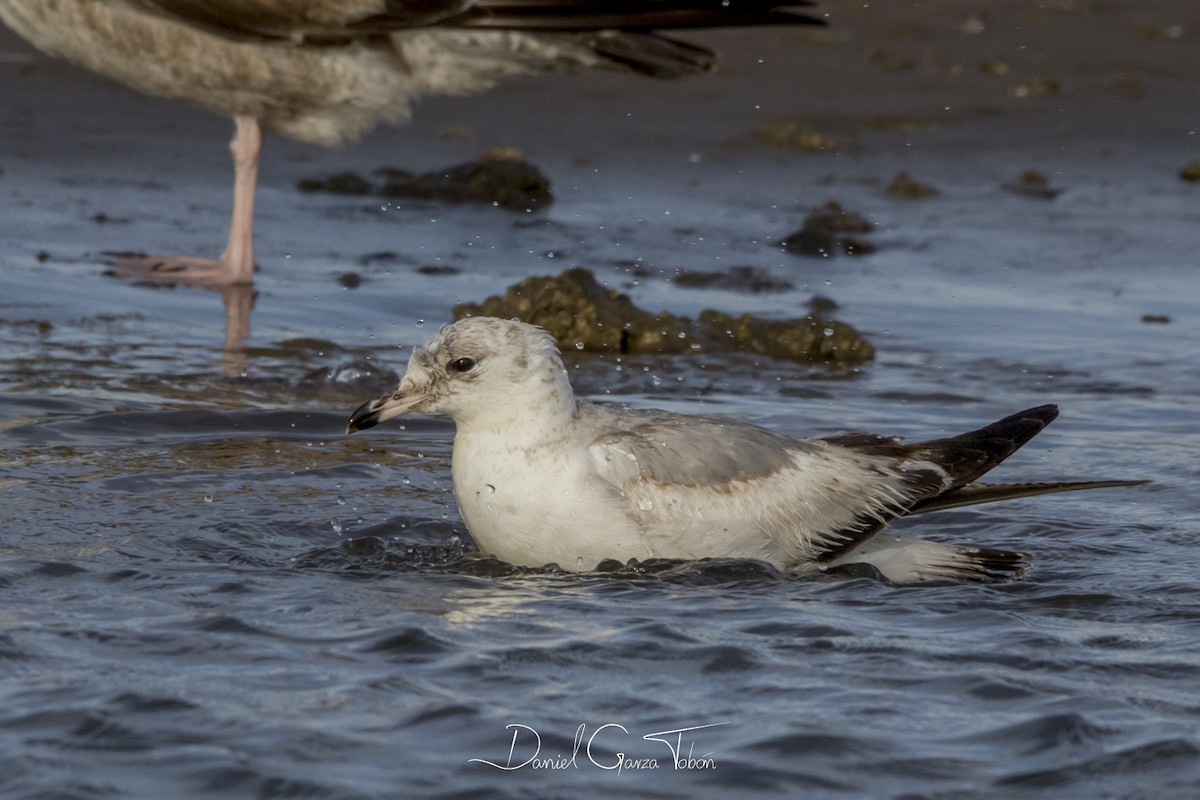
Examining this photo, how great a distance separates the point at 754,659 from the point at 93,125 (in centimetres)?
870

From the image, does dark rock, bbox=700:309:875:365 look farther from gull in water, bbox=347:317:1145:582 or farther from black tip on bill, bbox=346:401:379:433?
black tip on bill, bbox=346:401:379:433

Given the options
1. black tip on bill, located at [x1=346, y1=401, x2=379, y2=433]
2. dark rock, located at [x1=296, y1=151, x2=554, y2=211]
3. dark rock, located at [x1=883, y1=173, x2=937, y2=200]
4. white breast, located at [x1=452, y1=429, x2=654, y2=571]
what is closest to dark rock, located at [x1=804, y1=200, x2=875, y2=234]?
dark rock, located at [x1=883, y1=173, x2=937, y2=200]

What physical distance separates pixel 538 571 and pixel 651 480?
0.40 meters

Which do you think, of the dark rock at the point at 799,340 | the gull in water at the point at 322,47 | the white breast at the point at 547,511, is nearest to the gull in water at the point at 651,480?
the white breast at the point at 547,511

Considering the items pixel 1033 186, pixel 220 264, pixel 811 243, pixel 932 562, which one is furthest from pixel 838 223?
pixel 932 562

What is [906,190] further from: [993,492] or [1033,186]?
[993,492]

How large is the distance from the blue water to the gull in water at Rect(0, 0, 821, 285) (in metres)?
0.67

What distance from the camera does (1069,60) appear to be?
1410cm

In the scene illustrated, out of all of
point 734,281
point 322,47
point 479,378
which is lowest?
point 479,378

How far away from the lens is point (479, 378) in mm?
5562

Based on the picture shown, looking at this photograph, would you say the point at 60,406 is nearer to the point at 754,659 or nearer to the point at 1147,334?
the point at 754,659

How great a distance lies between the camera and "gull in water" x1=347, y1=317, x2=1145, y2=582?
537 cm

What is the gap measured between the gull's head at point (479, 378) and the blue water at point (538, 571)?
1.42 ft

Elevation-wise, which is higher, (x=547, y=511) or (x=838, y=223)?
(x=838, y=223)
